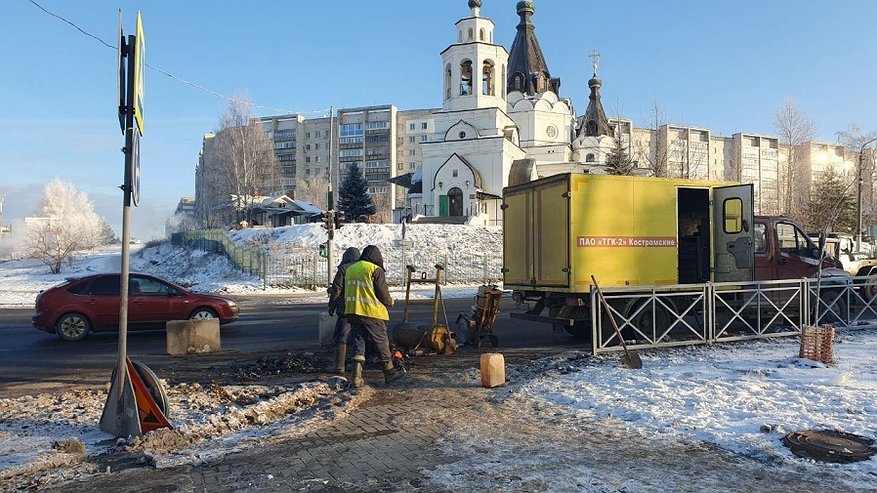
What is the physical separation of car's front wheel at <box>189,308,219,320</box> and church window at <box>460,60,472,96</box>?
45.6 metres

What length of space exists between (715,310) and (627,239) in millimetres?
2063

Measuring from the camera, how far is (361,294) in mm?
8125

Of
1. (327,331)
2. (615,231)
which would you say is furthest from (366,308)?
(615,231)

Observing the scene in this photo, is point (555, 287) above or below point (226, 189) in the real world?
below

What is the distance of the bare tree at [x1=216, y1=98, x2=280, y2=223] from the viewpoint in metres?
59.2

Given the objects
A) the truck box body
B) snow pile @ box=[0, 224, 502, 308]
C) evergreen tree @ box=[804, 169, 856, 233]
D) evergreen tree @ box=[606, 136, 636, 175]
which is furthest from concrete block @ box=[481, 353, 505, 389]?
evergreen tree @ box=[606, 136, 636, 175]

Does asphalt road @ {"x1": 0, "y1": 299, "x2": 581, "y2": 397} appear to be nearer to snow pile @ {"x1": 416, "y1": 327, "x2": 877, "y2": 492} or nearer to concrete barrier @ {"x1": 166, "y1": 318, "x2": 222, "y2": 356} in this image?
Result: concrete barrier @ {"x1": 166, "y1": 318, "x2": 222, "y2": 356}

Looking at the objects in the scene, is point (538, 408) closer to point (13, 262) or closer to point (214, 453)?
point (214, 453)

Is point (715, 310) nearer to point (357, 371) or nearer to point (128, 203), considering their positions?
point (357, 371)

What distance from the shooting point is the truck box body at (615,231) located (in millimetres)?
11148

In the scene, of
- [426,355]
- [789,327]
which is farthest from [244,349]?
[789,327]

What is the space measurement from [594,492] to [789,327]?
32.7 ft

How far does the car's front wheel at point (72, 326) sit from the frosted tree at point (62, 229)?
36.6m

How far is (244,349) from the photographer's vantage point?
11.8 meters
